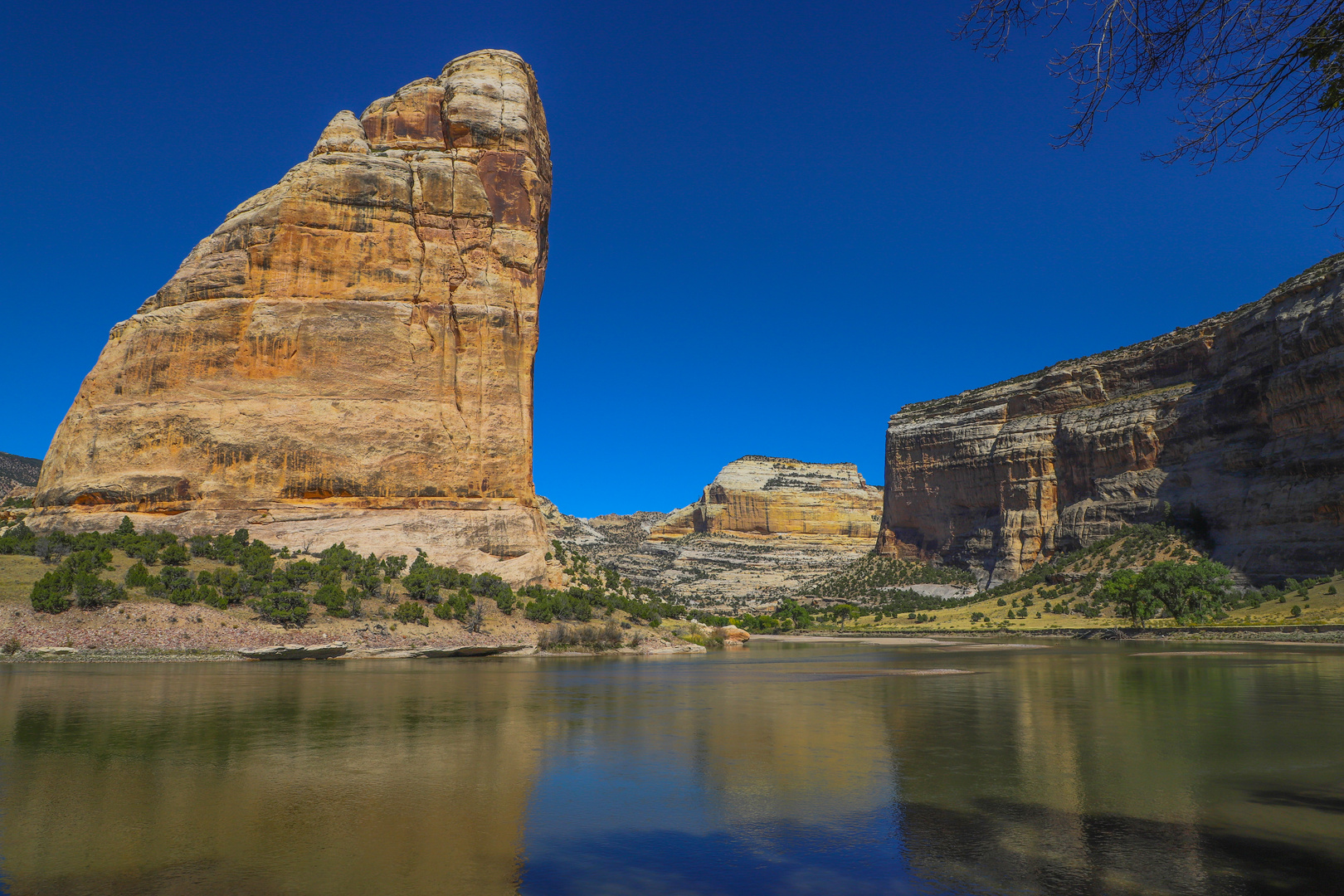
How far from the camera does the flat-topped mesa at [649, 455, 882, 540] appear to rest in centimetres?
15500

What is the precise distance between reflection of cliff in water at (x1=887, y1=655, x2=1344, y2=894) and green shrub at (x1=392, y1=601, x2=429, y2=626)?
88.4 feet

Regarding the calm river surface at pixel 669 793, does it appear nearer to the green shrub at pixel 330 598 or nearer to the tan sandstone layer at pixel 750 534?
the green shrub at pixel 330 598

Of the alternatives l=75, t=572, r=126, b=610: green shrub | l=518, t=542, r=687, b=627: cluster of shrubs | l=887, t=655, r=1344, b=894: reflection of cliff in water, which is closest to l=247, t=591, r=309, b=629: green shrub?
l=75, t=572, r=126, b=610: green shrub

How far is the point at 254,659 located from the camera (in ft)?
99.5

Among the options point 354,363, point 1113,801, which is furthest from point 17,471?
point 1113,801

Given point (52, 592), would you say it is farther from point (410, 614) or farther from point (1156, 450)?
point (1156, 450)

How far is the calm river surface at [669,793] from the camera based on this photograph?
6348mm

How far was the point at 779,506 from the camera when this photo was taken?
6112 inches

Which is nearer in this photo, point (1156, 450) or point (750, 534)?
point (1156, 450)

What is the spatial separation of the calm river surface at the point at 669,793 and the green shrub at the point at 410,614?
62.8 feet

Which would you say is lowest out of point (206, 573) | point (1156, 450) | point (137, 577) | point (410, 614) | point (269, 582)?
point (410, 614)

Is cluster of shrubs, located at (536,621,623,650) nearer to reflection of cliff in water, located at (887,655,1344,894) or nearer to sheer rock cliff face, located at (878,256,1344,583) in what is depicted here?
reflection of cliff in water, located at (887,655,1344,894)

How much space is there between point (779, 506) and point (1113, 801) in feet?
484

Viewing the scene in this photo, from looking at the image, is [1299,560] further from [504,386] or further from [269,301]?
[269,301]
